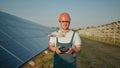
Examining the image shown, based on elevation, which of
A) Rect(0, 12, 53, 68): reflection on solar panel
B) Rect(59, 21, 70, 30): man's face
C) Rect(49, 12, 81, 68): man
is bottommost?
Rect(0, 12, 53, 68): reflection on solar panel

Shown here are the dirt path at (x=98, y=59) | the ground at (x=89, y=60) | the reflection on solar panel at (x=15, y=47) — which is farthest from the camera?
the dirt path at (x=98, y=59)

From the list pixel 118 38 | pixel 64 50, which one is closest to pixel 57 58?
pixel 64 50

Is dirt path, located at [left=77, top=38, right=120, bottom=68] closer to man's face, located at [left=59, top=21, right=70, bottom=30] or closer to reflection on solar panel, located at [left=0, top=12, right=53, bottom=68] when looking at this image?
reflection on solar panel, located at [left=0, top=12, right=53, bottom=68]

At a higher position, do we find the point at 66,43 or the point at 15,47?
the point at 66,43

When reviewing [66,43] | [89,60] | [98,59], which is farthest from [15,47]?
[98,59]

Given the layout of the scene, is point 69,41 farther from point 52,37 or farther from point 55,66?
point 55,66

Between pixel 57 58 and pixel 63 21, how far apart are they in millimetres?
950

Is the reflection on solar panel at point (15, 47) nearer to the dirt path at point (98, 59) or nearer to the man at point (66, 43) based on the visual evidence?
the man at point (66, 43)

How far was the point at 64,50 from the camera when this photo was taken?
3.99 meters

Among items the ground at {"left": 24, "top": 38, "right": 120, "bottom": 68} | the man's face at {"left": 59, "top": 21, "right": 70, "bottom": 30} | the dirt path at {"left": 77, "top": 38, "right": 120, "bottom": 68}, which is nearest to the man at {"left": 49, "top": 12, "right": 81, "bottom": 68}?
the man's face at {"left": 59, "top": 21, "right": 70, "bottom": 30}

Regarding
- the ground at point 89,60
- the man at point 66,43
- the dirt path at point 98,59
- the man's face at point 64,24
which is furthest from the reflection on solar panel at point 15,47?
the dirt path at point 98,59

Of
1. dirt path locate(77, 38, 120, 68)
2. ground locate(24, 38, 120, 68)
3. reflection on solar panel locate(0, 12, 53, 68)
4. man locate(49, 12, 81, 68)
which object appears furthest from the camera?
dirt path locate(77, 38, 120, 68)

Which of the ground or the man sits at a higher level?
the man

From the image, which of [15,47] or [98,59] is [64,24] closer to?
[15,47]
